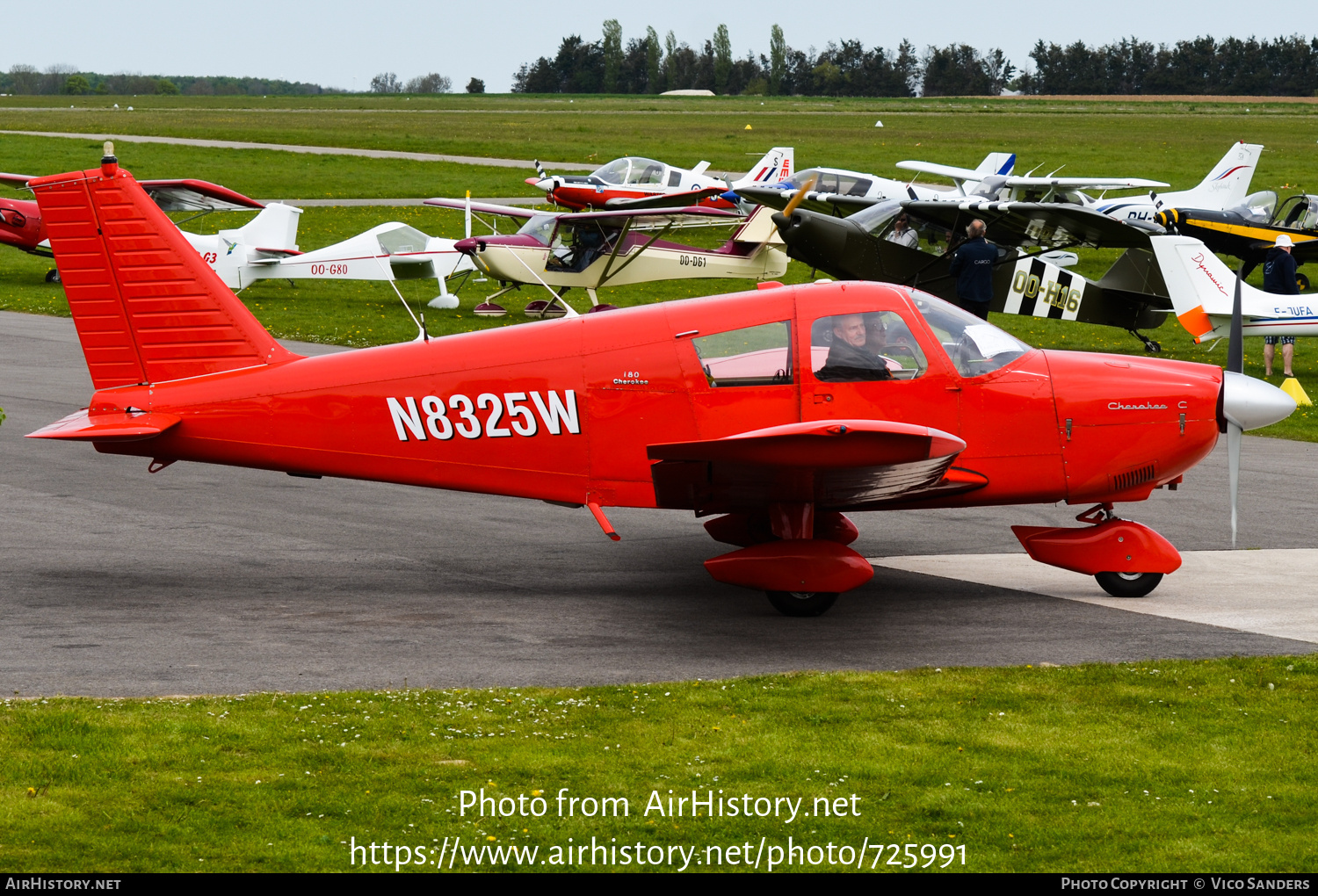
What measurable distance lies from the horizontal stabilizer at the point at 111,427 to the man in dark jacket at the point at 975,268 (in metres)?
14.0

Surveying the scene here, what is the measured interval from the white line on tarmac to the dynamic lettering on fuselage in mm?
3344

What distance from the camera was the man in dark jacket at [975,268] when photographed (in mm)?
21078

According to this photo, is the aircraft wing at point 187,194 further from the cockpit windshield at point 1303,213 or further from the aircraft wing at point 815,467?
the cockpit windshield at point 1303,213

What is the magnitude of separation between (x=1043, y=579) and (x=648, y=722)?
16.0ft

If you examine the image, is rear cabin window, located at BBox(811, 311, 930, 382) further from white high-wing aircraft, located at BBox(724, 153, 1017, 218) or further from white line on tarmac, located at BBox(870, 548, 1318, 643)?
white high-wing aircraft, located at BBox(724, 153, 1017, 218)

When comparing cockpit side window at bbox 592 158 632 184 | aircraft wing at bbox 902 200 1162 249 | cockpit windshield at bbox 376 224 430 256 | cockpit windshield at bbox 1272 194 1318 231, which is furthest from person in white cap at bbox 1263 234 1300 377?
cockpit windshield at bbox 376 224 430 256

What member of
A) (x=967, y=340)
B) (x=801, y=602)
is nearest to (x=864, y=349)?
(x=967, y=340)

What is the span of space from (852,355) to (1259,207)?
29060 mm

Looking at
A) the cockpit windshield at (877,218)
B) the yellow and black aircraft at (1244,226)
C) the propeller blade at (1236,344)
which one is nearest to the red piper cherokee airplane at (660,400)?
the propeller blade at (1236,344)

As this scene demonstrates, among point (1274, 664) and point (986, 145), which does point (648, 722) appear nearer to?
point (1274, 664)

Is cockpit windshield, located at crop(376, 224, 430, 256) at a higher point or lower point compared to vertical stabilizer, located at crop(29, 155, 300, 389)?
lower

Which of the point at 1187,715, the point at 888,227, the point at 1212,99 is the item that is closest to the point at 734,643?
the point at 1187,715

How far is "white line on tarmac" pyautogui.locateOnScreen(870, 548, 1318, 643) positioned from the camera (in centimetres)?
1009

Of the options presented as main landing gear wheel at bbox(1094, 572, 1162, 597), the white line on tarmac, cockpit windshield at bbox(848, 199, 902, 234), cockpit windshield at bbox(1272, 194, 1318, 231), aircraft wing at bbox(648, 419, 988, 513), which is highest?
cockpit windshield at bbox(848, 199, 902, 234)
